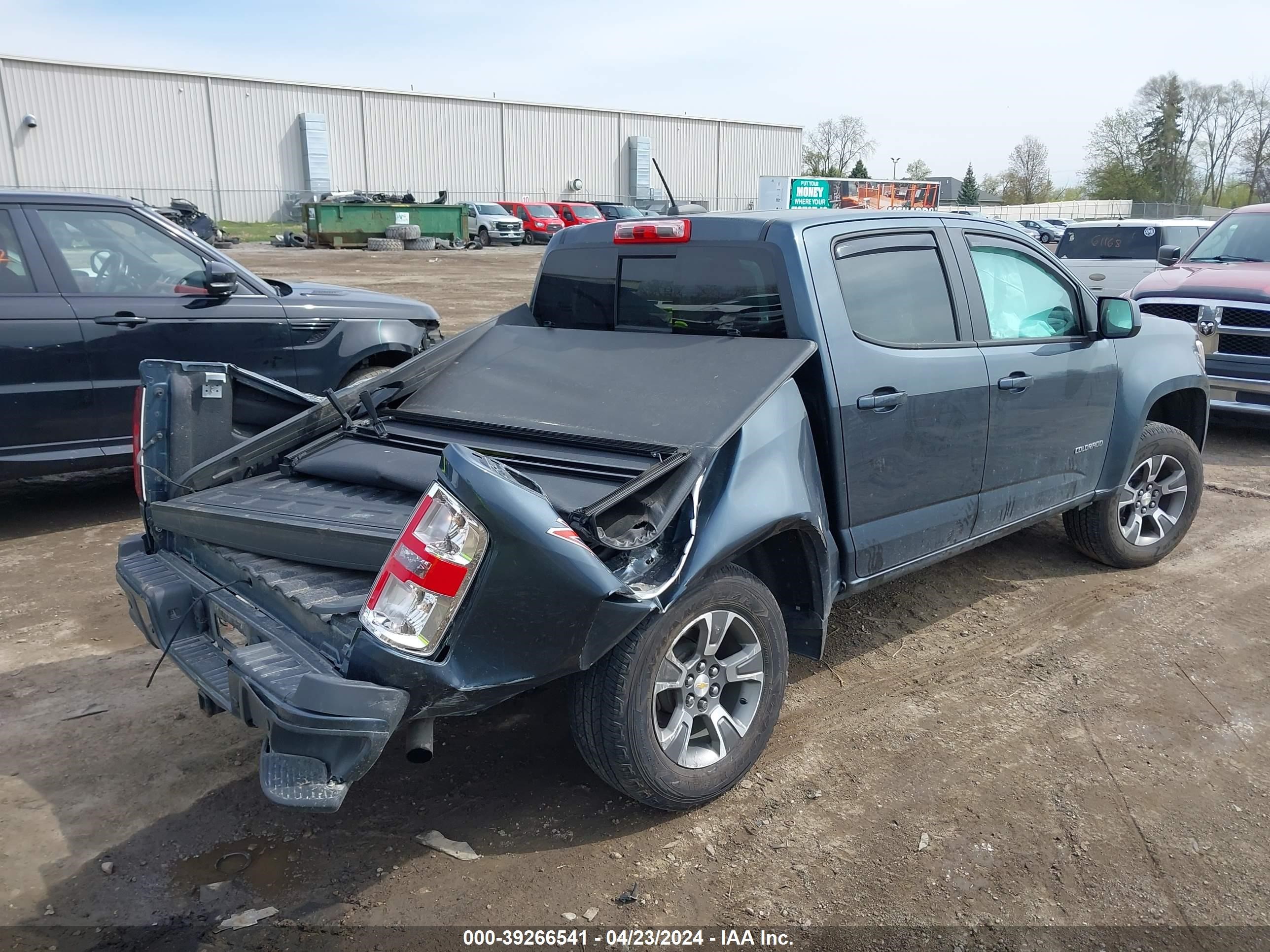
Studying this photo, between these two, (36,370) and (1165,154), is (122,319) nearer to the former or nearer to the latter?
(36,370)

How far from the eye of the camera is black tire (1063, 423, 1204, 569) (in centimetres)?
508

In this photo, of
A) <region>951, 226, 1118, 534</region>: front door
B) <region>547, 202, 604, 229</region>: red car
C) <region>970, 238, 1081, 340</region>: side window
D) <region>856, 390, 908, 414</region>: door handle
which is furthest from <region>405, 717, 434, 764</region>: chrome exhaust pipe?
<region>547, 202, 604, 229</region>: red car

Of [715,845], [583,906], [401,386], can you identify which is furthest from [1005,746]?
[401,386]

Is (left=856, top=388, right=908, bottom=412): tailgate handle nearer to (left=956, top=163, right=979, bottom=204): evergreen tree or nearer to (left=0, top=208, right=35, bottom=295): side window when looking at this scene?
(left=0, top=208, right=35, bottom=295): side window

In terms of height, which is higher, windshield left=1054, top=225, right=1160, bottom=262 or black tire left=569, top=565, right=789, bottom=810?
windshield left=1054, top=225, right=1160, bottom=262

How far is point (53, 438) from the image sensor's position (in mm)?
5664

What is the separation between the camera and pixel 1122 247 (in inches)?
545

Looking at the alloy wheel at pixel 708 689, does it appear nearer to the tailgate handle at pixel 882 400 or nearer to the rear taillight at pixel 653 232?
the tailgate handle at pixel 882 400

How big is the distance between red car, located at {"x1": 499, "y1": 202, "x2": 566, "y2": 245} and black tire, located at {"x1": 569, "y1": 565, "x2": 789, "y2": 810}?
36.1 metres

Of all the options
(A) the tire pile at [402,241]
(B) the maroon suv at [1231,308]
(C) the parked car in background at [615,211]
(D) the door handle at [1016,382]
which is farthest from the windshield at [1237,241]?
(A) the tire pile at [402,241]

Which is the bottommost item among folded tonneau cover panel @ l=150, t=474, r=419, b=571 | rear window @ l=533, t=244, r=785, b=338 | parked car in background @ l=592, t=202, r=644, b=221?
folded tonneau cover panel @ l=150, t=474, r=419, b=571

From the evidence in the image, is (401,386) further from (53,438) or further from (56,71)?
(56,71)

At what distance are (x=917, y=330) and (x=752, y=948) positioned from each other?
2432 millimetres

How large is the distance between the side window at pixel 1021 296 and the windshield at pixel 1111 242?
10150 millimetres
